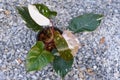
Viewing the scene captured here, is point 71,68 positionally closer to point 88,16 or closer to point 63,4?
point 88,16

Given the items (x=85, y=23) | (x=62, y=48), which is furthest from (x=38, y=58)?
(x=85, y=23)

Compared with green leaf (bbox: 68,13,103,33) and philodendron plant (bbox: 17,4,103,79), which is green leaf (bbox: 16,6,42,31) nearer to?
philodendron plant (bbox: 17,4,103,79)

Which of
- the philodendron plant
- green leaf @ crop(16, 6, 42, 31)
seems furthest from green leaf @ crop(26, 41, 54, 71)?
green leaf @ crop(16, 6, 42, 31)

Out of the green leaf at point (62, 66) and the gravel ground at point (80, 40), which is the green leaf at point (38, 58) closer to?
the green leaf at point (62, 66)

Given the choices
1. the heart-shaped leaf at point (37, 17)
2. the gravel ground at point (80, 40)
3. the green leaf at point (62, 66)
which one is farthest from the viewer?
the gravel ground at point (80, 40)

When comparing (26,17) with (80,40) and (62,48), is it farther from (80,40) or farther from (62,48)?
(80,40)

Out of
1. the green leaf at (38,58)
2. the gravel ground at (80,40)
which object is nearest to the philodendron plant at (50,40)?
the green leaf at (38,58)

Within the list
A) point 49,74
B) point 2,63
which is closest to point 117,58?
point 49,74

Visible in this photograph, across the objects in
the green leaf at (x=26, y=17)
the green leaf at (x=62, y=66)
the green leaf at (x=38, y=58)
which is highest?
the green leaf at (x=26, y=17)
